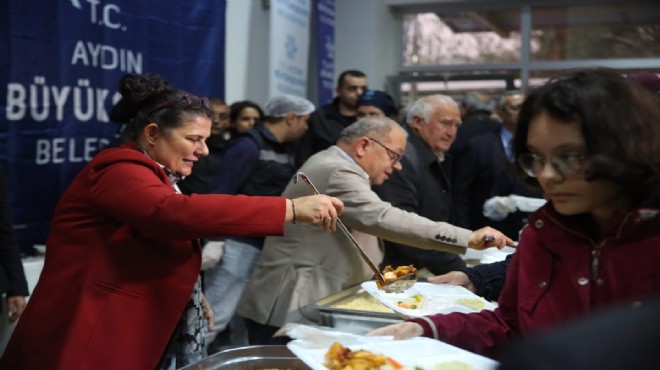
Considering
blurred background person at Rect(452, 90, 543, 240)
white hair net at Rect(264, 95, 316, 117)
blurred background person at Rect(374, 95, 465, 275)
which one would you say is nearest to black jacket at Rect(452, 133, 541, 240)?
blurred background person at Rect(452, 90, 543, 240)

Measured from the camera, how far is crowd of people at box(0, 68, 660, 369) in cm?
123

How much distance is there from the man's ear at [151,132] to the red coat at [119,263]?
0.12 m

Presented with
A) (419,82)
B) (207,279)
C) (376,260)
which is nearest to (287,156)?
(207,279)

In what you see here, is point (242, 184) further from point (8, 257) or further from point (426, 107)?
point (8, 257)

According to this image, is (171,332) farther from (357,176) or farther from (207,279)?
(207,279)

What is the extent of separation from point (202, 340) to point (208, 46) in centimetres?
285

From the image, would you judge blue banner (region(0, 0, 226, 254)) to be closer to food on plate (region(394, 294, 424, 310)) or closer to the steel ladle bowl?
the steel ladle bowl

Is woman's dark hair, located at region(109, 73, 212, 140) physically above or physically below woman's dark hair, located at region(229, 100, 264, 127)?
above

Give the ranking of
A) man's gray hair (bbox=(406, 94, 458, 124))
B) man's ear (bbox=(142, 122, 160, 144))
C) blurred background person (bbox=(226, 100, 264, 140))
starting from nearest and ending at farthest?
1. man's ear (bbox=(142, 122, 160, 144))
2. man's gray hair (bbox=(406, 94, 458, 124))
3. blurred background person (bbox=(226, 100, 264, 140))

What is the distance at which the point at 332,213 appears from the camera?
196 centimetres

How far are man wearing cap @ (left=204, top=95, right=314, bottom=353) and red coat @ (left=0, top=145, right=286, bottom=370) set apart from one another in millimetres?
1926

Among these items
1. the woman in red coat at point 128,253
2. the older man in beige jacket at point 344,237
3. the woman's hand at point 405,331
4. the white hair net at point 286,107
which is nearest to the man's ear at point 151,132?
the woman in red coat at point 128,253

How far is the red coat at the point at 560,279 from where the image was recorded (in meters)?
1.22

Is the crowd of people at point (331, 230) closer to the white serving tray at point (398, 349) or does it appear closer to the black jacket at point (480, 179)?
the white serving tray at point (398, 349)
